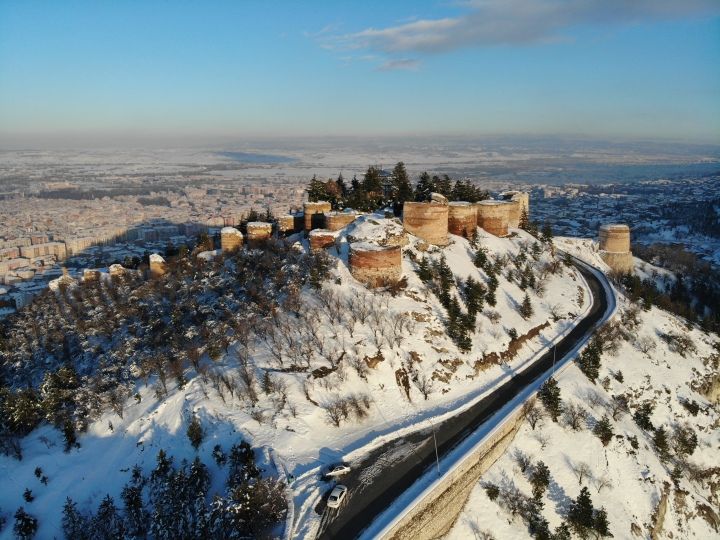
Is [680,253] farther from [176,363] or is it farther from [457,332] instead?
[176,363]

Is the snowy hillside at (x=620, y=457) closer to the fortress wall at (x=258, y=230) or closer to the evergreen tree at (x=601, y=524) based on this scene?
the evergreen tree at (x=601, y=524)

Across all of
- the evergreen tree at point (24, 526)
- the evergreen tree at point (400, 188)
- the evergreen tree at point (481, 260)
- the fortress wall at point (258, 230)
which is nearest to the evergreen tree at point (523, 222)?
the evergreen tree at point (400, 188)

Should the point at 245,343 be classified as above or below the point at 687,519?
above

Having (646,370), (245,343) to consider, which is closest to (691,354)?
(646,370)

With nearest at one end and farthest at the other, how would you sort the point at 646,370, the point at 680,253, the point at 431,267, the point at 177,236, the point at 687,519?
the point at 687,519
the point at 646,370
the point at 431,267
the point at 680,253
the point at 177,236

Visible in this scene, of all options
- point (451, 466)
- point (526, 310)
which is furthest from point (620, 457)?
point (526, 310)

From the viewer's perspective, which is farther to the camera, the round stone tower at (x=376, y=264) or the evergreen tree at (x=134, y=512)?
the round stone tower at (x=376, y=264)
